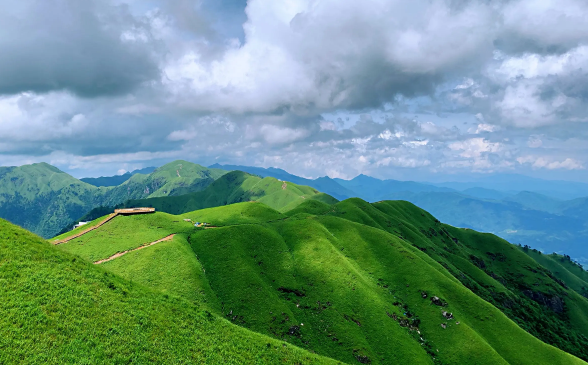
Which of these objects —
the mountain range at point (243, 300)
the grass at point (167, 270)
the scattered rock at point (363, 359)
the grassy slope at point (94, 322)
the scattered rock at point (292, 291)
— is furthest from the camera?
the scattered rock at point (292, 291)

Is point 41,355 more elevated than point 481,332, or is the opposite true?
point 41,355

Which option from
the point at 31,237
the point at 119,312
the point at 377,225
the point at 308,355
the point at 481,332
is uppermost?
the point at 377,225

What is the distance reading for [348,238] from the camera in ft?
397

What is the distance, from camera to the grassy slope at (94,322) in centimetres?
3136

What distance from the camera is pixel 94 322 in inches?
1380

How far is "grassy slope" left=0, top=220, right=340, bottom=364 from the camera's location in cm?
3136

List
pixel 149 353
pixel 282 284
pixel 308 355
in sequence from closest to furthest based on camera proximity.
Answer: pixel 149 353, pixel 308 355, pixel 282 284

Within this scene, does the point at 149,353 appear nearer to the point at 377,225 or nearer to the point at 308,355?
the point at 308,355

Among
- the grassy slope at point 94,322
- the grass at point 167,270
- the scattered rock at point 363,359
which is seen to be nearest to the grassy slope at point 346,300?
the scattered rock at point 363,359

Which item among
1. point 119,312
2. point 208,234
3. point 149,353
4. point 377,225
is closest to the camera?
point 149,353

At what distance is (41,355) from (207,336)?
17.1 meters

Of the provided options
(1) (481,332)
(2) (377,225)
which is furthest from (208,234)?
(2) (377,225)

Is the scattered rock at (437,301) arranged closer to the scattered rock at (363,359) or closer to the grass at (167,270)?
the scattered rock at (363,359)

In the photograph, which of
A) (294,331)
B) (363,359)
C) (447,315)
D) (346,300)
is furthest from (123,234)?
(447,315)
